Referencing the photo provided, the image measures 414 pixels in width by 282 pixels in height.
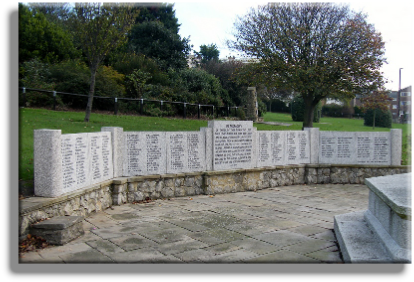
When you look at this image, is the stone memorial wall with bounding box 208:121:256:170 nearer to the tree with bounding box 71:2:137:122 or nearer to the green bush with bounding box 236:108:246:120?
the green bush with bounding box 236:108:246:120

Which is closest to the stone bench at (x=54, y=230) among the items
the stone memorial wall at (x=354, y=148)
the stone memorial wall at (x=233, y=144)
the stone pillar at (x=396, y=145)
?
the stone memorial wall at (x=233, y=144)

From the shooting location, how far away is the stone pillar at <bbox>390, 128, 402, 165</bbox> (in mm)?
10062

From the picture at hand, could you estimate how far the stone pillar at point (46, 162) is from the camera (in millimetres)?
5074

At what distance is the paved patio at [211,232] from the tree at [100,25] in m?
5.84

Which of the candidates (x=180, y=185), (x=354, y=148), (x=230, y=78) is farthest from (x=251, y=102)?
(x=180, y=185)

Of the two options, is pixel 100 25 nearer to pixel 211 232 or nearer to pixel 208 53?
pixel 208 53

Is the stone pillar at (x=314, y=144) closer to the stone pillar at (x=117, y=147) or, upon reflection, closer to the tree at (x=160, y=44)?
the tree at (x=160, y=44)

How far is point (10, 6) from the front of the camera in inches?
173

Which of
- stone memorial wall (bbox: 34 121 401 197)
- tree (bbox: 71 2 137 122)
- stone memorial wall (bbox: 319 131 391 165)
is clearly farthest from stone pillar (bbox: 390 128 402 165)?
tree (bbox: 71 2 137 122)

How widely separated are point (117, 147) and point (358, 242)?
15.5ft

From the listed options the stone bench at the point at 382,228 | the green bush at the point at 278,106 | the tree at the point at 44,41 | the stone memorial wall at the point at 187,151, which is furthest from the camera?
the green bush at the point at 278,106

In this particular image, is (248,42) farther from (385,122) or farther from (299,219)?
(385,122)

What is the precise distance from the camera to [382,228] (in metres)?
4.26

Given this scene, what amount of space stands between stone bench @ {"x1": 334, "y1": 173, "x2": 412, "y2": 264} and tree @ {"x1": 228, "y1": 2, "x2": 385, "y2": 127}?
26.5 feet
